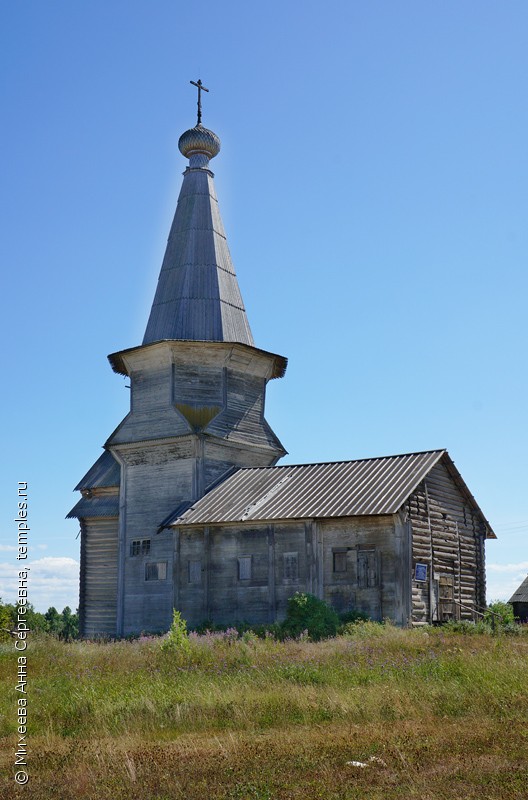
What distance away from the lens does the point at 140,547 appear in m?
31.4

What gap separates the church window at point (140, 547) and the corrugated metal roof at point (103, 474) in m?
3.00

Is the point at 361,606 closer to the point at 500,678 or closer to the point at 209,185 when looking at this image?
the point at 500,678

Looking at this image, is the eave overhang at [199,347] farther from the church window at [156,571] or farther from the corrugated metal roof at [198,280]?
the church window at [156,571]

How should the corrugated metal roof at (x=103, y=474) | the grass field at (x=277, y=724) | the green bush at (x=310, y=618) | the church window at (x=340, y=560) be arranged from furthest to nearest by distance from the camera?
the corrugated metal roof at (x=103, y=474) < the church window at (x=340, y=560) < the green bush at (x=310, y=618) < the grass field at (x=277, y=724)

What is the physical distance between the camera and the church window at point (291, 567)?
2651cm

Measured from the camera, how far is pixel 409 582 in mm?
25156

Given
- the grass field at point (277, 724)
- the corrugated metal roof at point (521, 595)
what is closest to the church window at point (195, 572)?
the grass field at point (277, 724)

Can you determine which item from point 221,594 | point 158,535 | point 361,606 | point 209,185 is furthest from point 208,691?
point 209,185

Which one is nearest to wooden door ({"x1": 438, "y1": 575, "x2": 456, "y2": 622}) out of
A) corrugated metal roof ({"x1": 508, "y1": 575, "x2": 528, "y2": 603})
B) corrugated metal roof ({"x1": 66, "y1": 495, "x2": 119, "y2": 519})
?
corrugated metal roof ({"x1": 66, "y1": 495, "x2": 119, "y2": 519})

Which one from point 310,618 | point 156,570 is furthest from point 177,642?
point 156,570

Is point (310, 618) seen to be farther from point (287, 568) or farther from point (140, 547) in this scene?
point (140, 547)

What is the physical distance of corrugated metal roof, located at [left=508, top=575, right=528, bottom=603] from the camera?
4188 centimetres

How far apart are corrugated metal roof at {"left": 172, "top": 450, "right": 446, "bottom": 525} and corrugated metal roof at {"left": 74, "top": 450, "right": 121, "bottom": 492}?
18.2 ft

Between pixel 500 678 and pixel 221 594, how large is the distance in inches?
651
